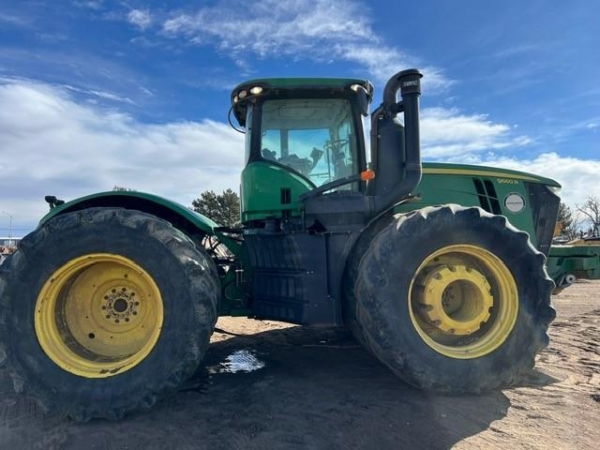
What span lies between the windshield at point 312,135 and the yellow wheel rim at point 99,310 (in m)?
1.67

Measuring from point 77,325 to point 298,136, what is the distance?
2563mm

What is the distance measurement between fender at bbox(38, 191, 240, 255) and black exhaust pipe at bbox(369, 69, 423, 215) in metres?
1.62

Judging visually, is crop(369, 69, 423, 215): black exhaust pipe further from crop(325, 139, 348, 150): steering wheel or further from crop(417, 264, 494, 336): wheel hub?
crop(417, 264, 494, 336): wheel hub

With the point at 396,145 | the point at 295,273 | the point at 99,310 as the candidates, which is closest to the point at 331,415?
the point at 295,273

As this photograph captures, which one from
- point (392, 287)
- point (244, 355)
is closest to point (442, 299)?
point (392, 287)

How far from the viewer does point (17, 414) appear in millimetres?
3170

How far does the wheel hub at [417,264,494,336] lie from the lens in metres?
3.34

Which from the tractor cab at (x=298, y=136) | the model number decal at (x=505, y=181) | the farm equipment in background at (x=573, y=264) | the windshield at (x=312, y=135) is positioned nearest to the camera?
the tractor cab at (x=298, y=136)

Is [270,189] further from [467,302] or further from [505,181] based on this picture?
[505,181]

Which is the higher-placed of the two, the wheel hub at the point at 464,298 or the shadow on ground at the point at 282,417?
the wheel hub at the point at 464,298

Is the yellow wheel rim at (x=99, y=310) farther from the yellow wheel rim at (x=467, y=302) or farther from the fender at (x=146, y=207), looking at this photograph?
the yellow wheel rim at (x=467, y=302)

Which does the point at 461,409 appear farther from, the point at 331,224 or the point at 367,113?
the point at 367,113

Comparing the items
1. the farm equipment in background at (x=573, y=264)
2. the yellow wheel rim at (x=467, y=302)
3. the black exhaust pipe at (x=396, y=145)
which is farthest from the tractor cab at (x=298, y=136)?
the farm equipment in background at (x=573, y=264)

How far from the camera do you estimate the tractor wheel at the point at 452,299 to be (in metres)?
3.14
